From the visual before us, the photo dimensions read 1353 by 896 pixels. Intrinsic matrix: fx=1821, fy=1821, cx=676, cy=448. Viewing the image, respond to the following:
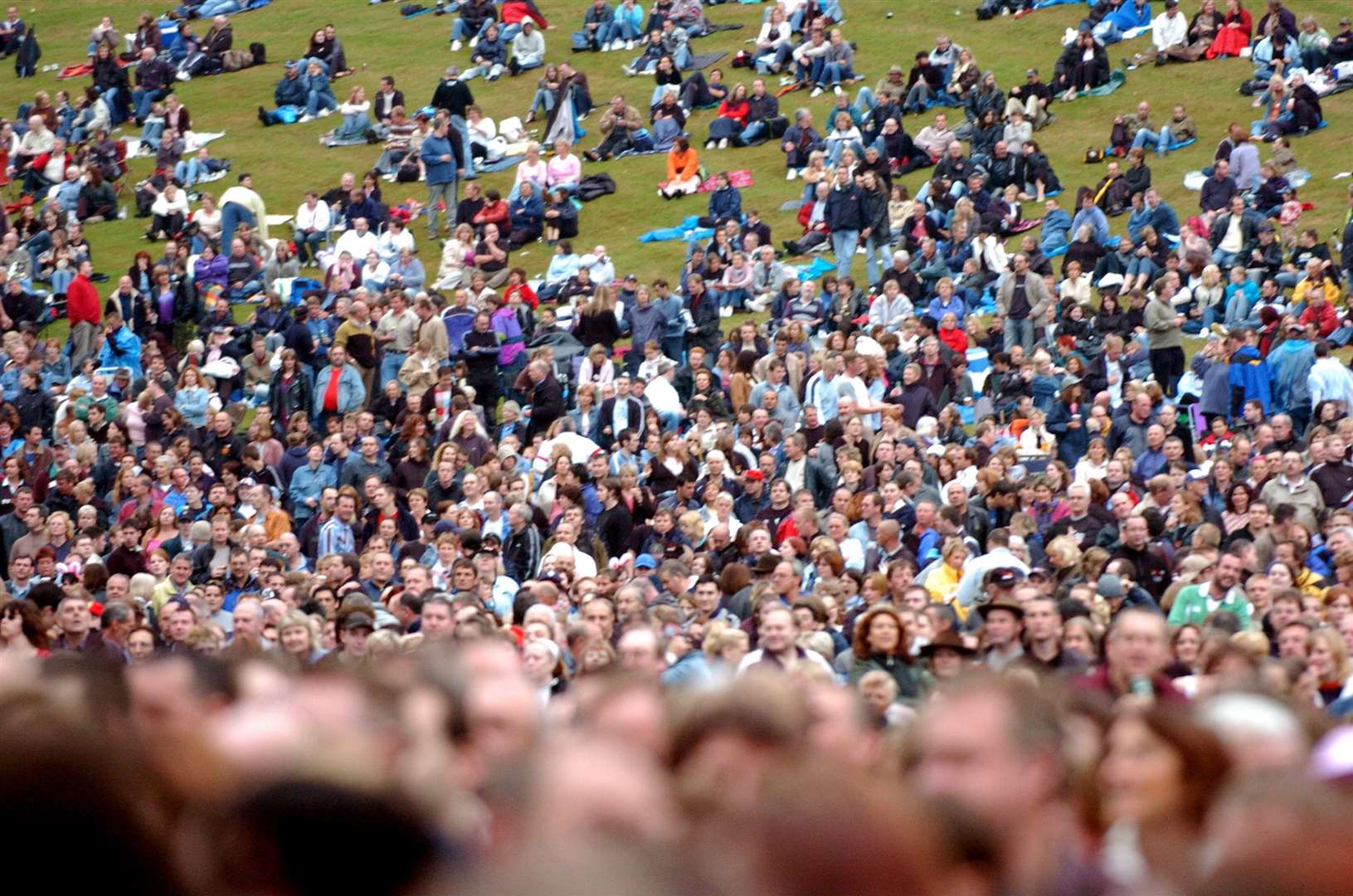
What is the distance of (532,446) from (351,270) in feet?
25.3

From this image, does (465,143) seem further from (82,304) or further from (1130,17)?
(1130,17)

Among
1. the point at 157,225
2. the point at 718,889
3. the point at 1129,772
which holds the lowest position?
the point at 157,225

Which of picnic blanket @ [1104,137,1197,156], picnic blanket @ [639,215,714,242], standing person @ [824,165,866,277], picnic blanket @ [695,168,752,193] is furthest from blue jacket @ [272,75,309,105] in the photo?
picnic blanket @ [1104,137,1197,156]

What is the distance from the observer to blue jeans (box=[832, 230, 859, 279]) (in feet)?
84.2

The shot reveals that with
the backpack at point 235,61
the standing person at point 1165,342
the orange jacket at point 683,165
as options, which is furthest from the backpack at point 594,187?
the standing person at point 1165,342

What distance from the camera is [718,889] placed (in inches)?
94.7

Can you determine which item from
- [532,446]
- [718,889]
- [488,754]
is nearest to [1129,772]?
[488,754]

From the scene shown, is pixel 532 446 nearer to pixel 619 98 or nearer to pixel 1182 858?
pixel 619 98

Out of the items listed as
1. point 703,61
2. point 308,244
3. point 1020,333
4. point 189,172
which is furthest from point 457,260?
point 1020,333

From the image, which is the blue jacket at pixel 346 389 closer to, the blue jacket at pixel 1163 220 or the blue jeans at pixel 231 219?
the blue jeans at pixel 231 219

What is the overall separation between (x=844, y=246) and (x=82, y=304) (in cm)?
1081

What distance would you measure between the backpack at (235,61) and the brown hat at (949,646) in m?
31.8

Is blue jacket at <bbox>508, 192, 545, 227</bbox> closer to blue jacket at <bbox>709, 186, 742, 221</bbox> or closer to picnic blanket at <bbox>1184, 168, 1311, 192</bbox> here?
blue jacket at <bbox>709, 186, 742, 221</bbox>

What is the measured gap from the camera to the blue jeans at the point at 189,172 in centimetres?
3262
